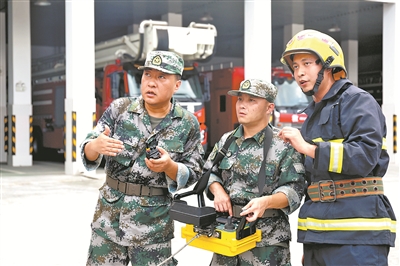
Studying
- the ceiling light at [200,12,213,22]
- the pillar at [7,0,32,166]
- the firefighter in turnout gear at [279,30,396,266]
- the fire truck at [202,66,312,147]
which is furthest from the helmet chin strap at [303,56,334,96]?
the ceiling light at [200,12,213,22]

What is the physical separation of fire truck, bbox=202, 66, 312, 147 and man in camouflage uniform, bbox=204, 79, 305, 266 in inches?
404

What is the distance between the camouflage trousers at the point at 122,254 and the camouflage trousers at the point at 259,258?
12.6 inches

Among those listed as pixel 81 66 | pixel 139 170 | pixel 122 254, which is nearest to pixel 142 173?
pixel 139 170

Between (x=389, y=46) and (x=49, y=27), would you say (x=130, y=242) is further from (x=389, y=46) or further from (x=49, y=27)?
(x=49, y=27)

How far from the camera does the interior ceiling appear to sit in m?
16.4

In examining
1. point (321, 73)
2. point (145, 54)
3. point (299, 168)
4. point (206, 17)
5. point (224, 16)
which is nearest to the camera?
point (321, 73)

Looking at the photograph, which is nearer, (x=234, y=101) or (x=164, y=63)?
(x=164, y=63)

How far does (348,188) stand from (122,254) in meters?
1.33

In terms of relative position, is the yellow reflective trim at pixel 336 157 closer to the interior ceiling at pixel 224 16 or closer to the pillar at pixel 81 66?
the pillar at pixel 81 66

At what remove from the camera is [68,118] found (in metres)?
11.9

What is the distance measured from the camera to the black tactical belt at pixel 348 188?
2488 millimetres

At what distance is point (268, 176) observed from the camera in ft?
9.77

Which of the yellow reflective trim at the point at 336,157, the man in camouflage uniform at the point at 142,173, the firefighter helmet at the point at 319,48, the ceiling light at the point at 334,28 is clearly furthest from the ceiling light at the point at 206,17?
the yellow reflective trim at the point at 336,157

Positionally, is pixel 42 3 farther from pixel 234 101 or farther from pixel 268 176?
pixel 268 176
